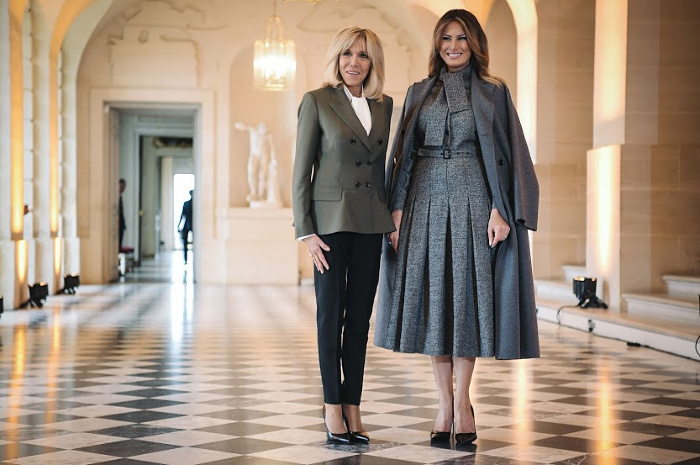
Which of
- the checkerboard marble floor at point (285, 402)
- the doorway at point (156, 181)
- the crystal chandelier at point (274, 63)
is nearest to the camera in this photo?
the checkerboard marble floor at point (285, 402)

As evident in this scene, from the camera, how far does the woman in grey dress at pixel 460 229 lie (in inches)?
154

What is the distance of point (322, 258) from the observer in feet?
12.9

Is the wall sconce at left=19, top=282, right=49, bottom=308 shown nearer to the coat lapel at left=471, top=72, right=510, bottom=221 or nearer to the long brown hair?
the long brown hair

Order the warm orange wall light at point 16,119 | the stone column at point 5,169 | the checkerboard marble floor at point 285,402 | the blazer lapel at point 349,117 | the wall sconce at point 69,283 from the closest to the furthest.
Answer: the checkerboard marble floor at point 285,402 → the blazer lapel at point 349,117 → the stone column at point 5,169 → the warm orange wall light at point 16,119 → the wall sconce at point 69,283

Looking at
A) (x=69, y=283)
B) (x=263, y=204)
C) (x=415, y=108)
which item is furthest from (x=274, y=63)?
(x=415, y=108)

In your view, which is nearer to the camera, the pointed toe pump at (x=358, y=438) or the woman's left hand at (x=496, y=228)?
the woman's left hand at (x=496, y=228)

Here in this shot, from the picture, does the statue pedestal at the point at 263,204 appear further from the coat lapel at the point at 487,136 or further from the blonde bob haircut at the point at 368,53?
the coat lapel at the point at 487,136

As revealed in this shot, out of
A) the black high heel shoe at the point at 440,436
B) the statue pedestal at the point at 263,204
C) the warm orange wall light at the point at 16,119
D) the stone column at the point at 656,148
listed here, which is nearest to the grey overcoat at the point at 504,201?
the black high heel shoe at the point at 440,436

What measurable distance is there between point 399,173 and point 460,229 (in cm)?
33

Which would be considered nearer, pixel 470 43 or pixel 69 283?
pixel 470 43

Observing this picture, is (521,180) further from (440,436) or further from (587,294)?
(587,294)

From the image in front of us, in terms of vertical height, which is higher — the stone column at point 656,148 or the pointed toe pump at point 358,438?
the stone column at point 656,148

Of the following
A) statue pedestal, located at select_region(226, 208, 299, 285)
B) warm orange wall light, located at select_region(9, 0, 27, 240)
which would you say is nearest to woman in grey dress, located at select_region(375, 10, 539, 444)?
warm orange wall light, located at select_region(9, 0, 27, 240)

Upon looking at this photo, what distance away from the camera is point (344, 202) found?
3.92 meters
